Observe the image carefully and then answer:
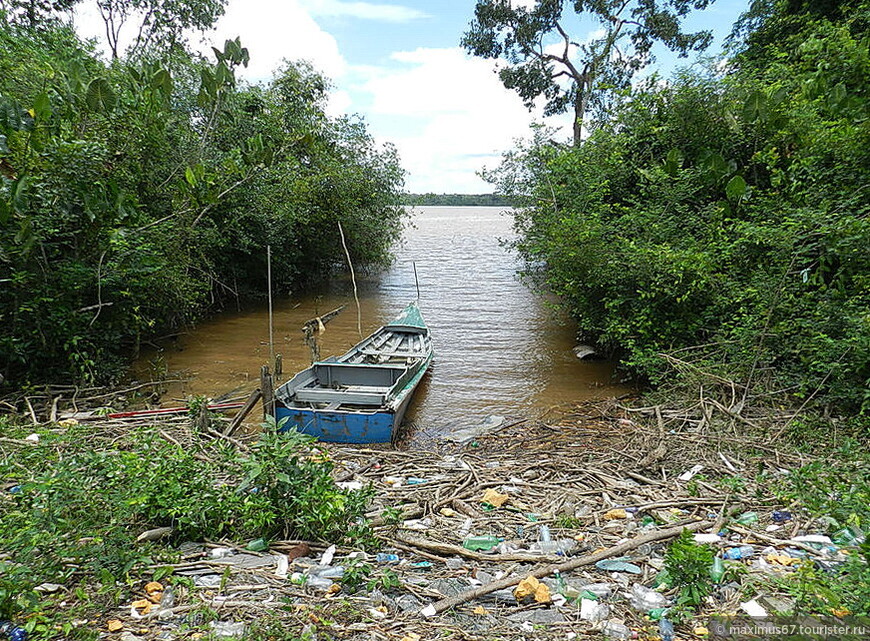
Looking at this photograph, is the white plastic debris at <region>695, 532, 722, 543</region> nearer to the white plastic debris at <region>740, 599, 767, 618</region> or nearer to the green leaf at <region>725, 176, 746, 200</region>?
the white plastic debris at <region>740, 599, 767, 618</region>

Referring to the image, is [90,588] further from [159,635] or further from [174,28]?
[174,28]

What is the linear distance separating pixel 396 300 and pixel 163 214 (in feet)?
36.1

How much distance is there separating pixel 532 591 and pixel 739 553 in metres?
1.41

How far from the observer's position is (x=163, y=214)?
34.8ft

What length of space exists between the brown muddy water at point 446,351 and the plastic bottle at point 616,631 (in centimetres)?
536

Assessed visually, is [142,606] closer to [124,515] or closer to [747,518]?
[124,515]

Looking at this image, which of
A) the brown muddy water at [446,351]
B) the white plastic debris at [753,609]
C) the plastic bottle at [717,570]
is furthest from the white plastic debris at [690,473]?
the brown muddy water at [446,351]

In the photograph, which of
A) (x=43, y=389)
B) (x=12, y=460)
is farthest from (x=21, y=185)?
(x=43, y=389)

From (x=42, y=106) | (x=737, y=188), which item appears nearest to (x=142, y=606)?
(x=737, y=188)

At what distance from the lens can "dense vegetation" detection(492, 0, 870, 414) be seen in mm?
6312

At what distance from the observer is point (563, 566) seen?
3.50 m

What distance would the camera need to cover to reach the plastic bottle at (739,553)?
350 centimetres

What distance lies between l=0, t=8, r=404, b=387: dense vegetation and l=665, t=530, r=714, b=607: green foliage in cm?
574

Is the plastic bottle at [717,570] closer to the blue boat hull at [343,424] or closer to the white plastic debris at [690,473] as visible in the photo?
the white plastic debris at [690,473]
